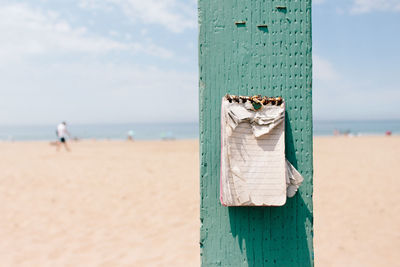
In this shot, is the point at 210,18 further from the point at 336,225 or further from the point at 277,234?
the point at 336,225

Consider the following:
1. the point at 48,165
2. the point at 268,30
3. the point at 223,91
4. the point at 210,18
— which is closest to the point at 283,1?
the point at 268,30

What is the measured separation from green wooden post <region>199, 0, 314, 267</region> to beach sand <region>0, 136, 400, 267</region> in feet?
6.43

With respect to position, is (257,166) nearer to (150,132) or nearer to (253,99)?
Answer: (253,99)

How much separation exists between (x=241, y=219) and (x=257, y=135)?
432 mm

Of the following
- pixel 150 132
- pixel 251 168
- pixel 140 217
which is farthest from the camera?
pixel 150 132

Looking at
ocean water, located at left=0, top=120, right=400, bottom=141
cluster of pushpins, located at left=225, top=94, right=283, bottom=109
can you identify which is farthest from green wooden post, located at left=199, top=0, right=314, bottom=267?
ocean water, located at left=0, top=120, right=400, bottom=141

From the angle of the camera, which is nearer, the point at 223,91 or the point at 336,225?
the point at 223,91

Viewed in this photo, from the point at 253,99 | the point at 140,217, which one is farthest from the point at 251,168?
the point at 140,217

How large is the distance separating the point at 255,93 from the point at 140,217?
12.5 ft

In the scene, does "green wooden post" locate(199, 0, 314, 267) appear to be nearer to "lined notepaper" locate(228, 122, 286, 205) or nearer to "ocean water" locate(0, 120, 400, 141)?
"lined notepaper" locate(228, 122, 286, 205)

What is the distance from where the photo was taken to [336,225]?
435 centimetres

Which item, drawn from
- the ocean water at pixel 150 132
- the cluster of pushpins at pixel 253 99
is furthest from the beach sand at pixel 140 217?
the ocean water at pixel 150 132

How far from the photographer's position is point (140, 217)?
4.87 meters

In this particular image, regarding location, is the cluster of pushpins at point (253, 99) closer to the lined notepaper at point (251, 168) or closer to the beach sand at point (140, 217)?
the lined notepaper at point (251, 168)
